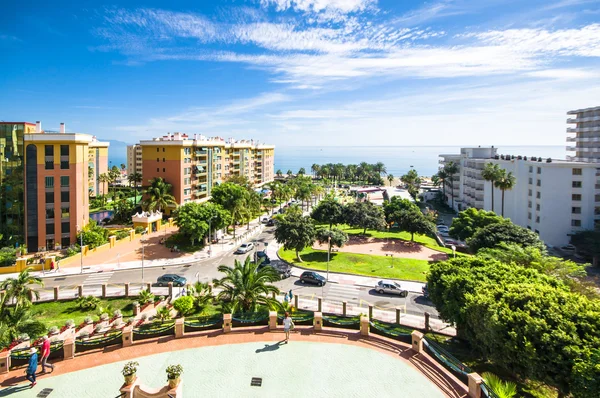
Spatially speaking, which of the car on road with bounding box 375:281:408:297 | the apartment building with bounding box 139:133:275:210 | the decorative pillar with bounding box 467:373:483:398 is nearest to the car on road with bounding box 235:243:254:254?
the car on road with bounding box 375:281:408:297

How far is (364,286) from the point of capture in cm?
4044

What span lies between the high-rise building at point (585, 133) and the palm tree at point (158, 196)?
88641 mm

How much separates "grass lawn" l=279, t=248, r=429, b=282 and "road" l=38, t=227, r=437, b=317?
511 cm

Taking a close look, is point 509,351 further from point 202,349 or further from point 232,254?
point 232,254

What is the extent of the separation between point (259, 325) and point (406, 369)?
9499mm

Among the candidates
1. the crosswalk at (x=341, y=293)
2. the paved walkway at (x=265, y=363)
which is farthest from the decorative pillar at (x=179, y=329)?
the crosswalk at (x=341, y=293)

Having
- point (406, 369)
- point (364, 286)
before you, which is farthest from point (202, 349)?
point (364, 286)

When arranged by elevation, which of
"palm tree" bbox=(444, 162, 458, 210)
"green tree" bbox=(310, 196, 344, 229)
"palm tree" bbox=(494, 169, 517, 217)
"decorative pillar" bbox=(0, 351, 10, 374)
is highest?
"palm tree" bbox=(444, 162, 458, 210)

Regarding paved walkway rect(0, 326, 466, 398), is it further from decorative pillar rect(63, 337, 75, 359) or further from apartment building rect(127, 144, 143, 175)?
apartment building rect(127, 144, 143, 175)

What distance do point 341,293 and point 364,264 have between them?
36.8ft

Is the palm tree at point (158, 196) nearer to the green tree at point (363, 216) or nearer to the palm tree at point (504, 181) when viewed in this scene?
the green tree at point (363, 216)

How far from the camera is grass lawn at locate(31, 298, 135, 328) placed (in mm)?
29750

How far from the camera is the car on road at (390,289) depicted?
37.5 m

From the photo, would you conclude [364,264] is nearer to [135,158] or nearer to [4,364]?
[4,364]
